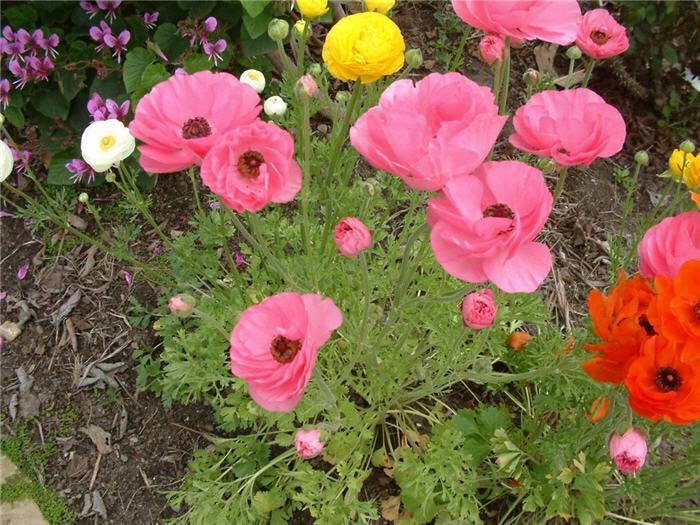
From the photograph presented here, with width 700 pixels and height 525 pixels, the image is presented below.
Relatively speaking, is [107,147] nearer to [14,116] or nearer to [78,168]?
[78,168]

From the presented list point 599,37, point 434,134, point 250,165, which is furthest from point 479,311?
point 599,37

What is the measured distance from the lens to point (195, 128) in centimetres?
99

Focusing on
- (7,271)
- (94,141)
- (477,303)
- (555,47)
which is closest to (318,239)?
(94,141)

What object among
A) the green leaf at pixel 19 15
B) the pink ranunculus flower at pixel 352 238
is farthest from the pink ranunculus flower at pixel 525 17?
the green leaf at pixel 19 15

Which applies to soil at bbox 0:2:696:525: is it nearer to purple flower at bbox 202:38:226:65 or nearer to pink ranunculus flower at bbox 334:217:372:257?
purple flower at bbox 202:38:226:65

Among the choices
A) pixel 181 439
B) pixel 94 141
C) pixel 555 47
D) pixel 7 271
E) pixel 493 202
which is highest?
pixel 493 202

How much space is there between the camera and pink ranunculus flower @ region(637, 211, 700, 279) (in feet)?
3.42

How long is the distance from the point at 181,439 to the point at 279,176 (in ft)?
4.21

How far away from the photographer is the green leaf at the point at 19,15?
7.20ft

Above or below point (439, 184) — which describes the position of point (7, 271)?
below

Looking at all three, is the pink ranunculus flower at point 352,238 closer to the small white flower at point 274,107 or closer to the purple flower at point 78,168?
the small white flower at point 274,107

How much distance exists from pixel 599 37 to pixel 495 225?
2.50 feet

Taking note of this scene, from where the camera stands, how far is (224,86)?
3.28 ft

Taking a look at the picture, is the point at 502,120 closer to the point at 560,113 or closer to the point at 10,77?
the point at 560,113
